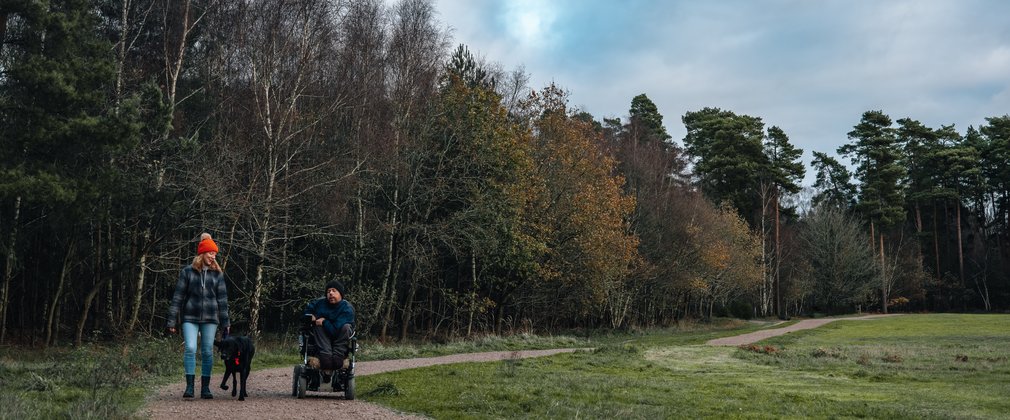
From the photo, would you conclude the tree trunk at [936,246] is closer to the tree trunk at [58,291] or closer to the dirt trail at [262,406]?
the tree trunk at [58,291]

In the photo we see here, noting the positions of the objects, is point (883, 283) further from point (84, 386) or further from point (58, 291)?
point (84, 386)

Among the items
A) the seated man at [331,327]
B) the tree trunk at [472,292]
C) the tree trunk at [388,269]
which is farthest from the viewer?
the tree trunk at [472,292]

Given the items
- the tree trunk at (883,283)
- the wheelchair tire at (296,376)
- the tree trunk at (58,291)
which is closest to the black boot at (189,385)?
the wheelchair tire at (296,376)

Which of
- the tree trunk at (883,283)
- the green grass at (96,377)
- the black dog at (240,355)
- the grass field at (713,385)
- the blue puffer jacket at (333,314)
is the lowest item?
the grass field at (713,385)

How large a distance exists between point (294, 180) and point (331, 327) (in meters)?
17.5

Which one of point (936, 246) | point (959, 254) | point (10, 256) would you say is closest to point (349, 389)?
point (10, 256)

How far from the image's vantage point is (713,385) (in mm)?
15516

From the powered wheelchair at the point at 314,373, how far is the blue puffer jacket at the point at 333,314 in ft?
0.65

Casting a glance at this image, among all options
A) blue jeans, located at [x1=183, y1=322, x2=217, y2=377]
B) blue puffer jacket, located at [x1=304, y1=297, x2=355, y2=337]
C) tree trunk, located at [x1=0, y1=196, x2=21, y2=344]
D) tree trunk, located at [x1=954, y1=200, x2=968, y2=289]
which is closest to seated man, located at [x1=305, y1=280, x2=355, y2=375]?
blue puffer jacket, located at [x1=304, y1=297, x2=355, y2=337]

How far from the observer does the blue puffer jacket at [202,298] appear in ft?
34.8

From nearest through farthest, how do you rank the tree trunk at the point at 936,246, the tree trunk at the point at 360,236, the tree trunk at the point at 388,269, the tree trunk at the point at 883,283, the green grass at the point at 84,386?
the green grass at the point at 84,386 < the tree trunk at the point at 388,269 < the tree trunk at the point at 360,236 < the tree trunk at the point at 883,283 < the tree trunk at the point at 936,246

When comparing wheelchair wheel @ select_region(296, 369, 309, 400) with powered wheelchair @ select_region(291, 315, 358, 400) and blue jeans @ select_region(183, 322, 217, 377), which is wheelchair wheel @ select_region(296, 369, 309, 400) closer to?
powered wheelchair @ select_region(291, 315, 358, 400)

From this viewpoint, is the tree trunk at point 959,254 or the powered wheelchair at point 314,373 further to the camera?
the tree trunk at point 959,254

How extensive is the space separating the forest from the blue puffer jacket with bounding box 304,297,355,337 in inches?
446
